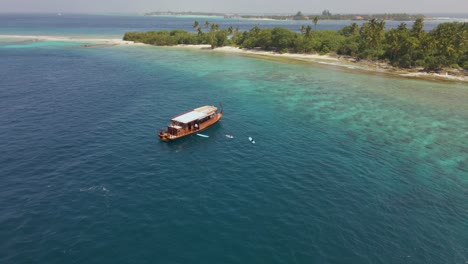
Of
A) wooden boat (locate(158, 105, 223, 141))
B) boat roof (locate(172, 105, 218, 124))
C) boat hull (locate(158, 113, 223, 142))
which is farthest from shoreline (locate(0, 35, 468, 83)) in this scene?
wooden boat (locate(158, 105, 223, 141))

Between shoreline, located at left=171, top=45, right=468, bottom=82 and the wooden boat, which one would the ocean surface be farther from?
shoreline, located at left=171, top=45, right=468, bottom=82

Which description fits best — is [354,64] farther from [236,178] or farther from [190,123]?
[236,178]

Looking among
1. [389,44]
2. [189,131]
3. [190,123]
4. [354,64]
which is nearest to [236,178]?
[189,131]

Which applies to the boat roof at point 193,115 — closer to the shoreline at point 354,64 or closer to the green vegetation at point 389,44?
the shoreline at point 354,64

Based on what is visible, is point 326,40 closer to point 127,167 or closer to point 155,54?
point 155,54

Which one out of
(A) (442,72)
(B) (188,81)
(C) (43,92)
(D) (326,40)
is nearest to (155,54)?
(B) (188,81)

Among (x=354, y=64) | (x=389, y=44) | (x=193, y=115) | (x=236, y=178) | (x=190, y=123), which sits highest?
(x=389, y=44)
